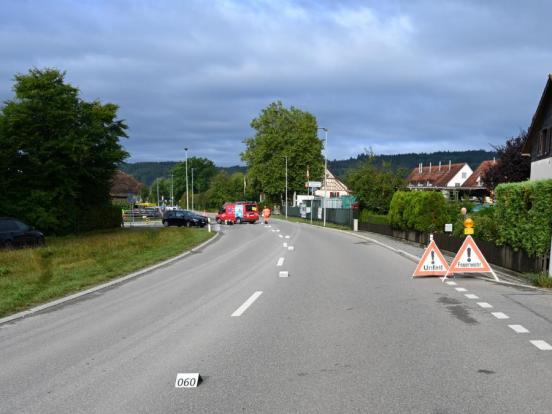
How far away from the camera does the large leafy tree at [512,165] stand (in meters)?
49.1

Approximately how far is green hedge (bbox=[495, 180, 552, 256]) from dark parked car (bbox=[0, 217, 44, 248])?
19.1 m

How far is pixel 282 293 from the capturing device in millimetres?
11203

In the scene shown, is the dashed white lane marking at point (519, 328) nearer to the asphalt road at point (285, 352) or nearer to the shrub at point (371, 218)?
the asphalt road at point (285, 352)

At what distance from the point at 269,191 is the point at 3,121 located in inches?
2162

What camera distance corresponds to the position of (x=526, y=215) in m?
14.5

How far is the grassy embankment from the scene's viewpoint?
1152 centimetres

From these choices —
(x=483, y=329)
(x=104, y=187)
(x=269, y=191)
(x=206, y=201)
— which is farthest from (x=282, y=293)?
(x=206, y=201)

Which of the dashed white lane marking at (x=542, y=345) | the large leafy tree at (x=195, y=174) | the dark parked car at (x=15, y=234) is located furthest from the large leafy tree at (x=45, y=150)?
the large leafy tree at (x=195, y=174)

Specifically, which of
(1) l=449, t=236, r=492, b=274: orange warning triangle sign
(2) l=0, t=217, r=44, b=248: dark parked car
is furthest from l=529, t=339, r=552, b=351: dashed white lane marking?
(2) l=0, t=217, r=44, b=248: dark parked car

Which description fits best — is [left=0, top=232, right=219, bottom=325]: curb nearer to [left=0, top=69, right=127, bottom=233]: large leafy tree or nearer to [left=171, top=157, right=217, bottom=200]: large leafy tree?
[left=0, top=69, right=127, bottom=233]: large leafy tree

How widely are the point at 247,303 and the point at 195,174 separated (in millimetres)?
165135

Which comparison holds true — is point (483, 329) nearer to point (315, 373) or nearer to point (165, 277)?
point (315, 373)

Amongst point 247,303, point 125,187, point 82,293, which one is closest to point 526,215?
point 247,303

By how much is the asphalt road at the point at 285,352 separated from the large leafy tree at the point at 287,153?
74310 mm
